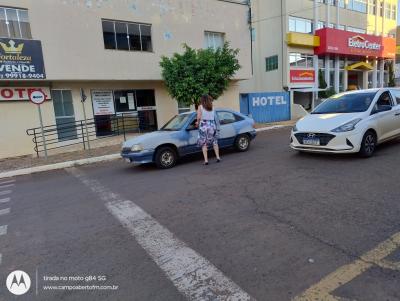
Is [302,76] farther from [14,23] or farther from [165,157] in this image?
[165,157]

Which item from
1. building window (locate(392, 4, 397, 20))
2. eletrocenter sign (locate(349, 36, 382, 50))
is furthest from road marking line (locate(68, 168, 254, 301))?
building window (locate(392, 4, 397, 20))

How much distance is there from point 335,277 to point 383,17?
126 feet

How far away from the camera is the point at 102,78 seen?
14133 mm

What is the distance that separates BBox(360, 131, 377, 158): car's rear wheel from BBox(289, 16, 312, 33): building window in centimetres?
2024

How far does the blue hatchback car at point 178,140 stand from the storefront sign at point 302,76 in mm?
17605

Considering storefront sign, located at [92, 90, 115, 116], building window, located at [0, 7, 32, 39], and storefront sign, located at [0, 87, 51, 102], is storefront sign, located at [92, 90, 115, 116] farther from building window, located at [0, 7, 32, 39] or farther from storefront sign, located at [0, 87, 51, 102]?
building window, located at [0, 7, 32, 39]

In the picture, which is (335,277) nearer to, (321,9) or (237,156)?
(237,156)

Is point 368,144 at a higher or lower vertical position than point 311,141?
lower

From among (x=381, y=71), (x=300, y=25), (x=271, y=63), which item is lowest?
(x=381, y=71)

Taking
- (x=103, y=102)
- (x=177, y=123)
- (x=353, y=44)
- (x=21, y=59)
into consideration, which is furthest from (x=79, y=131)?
(x=353, y=44)

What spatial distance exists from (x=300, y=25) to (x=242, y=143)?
20.4m

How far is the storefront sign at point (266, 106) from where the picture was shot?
1928 cm

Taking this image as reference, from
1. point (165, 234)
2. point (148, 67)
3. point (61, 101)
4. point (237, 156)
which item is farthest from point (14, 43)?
point (165, 234)

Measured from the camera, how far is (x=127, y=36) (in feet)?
49.0
